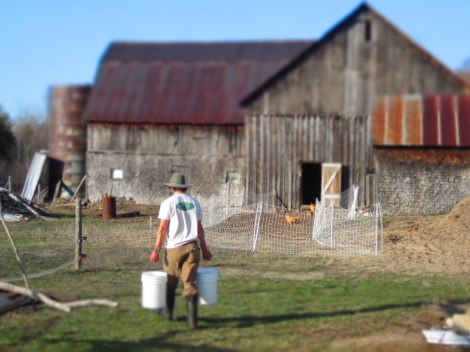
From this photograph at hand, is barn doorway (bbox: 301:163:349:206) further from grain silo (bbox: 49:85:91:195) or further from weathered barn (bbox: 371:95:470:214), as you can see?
grain silo (bbox: 49:85:91:195)

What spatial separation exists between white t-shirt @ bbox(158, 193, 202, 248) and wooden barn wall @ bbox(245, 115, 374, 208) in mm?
18123

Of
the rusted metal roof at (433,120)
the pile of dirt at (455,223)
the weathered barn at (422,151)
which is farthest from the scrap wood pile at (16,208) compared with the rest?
the rusted metal roof at (433,120)

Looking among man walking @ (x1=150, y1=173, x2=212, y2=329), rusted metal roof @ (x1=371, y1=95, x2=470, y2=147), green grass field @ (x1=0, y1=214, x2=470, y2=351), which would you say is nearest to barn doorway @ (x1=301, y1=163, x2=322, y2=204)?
rusted metal roof @ (x1=371, y1=95, x2=470, y2=147)

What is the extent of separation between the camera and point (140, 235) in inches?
720

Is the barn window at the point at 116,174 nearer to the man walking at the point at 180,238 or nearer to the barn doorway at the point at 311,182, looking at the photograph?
the barn doorway at the point at 311,182

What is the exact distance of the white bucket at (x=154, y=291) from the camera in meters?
9.07

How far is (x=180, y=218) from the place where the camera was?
929cm

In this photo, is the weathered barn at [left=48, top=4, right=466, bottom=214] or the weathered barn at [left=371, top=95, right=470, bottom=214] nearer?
the weathered barn at [left=371, top=95, right=470, bottom=214]

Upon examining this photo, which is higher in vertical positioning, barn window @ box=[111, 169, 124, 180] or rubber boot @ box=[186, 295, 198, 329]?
barn window @ box=[111, 169, 124, 180]

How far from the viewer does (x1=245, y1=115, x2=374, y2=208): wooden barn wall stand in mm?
27031

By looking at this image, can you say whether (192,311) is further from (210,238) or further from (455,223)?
(455,223)

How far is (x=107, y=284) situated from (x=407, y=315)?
480cm

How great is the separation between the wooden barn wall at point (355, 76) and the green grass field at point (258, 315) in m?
14.3

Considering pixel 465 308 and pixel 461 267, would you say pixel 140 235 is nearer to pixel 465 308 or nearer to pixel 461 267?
pixel 461 267
